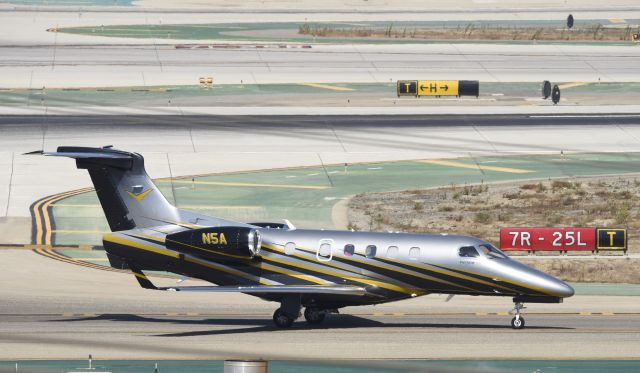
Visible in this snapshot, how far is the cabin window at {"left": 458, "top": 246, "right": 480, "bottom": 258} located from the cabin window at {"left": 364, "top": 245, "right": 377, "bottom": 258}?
2464 millimetres

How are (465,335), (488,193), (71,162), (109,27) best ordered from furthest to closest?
(109,27) → (71,162) → (488,193) → (465,335)

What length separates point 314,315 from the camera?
130ft

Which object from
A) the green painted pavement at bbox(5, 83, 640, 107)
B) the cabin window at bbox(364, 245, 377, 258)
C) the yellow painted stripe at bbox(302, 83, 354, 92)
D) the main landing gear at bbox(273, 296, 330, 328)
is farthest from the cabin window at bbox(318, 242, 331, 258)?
the yellow painted stripe at bbox(302, 83, 354, 92)

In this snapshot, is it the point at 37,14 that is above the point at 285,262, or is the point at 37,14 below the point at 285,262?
above

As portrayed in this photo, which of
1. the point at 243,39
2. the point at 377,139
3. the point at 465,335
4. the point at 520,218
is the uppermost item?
the point at 243,39

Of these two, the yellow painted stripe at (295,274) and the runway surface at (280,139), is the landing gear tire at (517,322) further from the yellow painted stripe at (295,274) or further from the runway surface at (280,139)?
the runway surface at (280,139)

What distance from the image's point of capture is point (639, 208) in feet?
193

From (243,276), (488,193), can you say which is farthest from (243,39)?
(243,276)

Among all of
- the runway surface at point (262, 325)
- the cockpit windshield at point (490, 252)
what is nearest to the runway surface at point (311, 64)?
the runway surface at point (262, 325)

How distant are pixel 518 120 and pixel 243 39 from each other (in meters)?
41.2

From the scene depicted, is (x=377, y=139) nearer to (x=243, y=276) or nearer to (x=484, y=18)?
(x=243, y=276)

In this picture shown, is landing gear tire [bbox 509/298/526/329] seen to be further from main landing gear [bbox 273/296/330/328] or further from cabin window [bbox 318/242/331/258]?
main landing gear [bbox 273/296/330/328]

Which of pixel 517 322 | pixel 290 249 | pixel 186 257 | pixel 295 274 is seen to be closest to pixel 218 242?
pixel 186 257

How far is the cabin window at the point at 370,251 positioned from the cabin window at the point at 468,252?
246 centimetres
